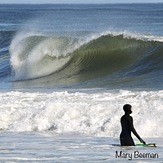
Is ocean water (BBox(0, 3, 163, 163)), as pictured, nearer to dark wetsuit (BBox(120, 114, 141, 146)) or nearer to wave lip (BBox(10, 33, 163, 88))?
wave lip (BBox(10, 33, 163, 88))

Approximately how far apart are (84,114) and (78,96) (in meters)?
2.35

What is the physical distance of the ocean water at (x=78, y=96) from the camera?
11578mm

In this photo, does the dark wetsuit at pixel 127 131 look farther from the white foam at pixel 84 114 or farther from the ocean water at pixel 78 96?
the white foam at pixel 84 114

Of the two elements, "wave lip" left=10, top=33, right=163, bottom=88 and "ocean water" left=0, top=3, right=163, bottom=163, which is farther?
"wave lip" left=10, top=33, right=163, bottom=88

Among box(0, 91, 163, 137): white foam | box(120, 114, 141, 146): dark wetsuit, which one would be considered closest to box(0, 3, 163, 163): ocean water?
box(0, 91, 163, 137): white foam

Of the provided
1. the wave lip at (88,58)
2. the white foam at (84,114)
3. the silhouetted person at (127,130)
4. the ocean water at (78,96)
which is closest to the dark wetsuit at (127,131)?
A: the silhouetted person at (127,130)

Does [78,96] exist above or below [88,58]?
below

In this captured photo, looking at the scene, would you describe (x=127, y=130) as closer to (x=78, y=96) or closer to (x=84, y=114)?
(x=84, y=114)

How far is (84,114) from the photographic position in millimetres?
14531

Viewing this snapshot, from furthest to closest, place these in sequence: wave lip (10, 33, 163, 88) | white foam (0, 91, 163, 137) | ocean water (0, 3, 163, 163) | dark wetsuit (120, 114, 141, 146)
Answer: wave lip (10, 33, 163, 88)
white foam (0, 91, 163, 137)
ocean water (0, 3, 163, 163)
dark wetsuit (120, 114, 141, 146)

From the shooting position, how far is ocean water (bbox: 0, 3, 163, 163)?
11.6m

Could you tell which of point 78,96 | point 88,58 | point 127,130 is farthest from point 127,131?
point 88,58

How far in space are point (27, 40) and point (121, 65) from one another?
8.04 m

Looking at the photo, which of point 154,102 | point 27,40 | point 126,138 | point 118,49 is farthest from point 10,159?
point 27,40
